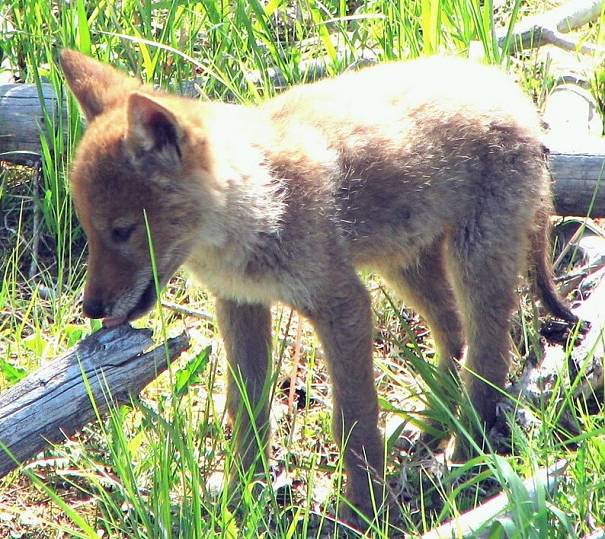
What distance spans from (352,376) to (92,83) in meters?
1.44

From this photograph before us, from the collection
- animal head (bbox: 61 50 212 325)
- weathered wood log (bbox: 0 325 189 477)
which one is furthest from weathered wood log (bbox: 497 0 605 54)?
weathered wood log (bbox: 0 325 189 477)

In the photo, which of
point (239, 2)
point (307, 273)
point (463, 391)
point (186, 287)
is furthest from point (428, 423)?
point (239, 2)

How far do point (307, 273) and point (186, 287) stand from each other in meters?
1.38

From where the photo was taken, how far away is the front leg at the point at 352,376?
3752 mm

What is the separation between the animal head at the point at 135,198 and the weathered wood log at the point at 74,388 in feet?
0.73

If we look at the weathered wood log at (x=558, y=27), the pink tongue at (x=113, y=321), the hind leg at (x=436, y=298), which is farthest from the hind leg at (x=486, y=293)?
the weathered wood log at (x=558, y=27)

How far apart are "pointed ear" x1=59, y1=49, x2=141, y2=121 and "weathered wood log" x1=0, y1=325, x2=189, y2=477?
0.91 m

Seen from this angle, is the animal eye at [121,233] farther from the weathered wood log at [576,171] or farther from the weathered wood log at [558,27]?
the weathered wood log at [558,27]

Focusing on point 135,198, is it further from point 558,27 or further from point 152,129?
point 558,27

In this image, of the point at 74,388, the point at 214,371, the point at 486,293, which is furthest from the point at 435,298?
the point at 74,388

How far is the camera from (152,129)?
11.3 feet

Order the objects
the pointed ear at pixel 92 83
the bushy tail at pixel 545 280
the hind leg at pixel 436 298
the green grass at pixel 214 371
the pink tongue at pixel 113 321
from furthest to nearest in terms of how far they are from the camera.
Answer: the hind leg at pixel 436 298 → the bushy tail at pixel 545 280 → the pointed ear at pixel 92 83 → the pink tongue at pixel 113 321 → the green grass at pixel 214 371

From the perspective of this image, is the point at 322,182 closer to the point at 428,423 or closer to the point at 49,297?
the point at 428,423

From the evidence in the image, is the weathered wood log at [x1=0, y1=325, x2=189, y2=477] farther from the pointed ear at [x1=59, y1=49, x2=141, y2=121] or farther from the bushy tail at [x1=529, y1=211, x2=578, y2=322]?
the bushy tail at [x1=529, y1=211, x2=578, y2=322]
